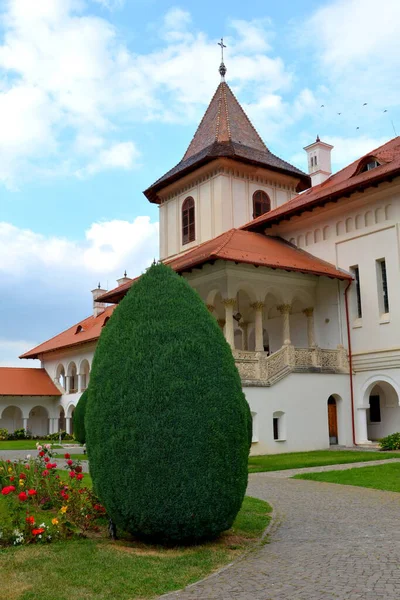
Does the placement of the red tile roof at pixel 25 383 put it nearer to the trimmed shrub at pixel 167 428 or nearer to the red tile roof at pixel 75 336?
the red tile roof at pixel 75 336

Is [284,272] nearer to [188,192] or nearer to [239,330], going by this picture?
[239,330]

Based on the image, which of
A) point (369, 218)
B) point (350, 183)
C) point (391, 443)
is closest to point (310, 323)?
point (369, 218)

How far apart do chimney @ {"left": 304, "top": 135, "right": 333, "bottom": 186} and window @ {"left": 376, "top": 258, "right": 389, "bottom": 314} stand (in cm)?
1024

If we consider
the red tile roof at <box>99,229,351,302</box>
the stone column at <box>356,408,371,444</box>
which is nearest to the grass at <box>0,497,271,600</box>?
the red tile roof at <box>99,229,351,302</box>

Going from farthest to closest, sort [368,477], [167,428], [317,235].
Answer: [317,235] < [368,477] < [167,428]

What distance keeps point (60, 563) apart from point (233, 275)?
1596 cm

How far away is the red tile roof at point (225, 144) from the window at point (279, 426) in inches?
551

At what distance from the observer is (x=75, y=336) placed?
43094 millimetres

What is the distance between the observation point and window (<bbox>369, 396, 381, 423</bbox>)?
22.9 meters

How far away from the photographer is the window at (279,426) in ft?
67.1

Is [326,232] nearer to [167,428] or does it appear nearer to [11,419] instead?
[167,428]

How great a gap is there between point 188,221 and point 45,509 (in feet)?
79.7

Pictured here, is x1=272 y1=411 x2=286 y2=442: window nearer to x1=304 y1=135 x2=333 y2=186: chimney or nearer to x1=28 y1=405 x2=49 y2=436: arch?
x1=304 y1=135 x2=333 y2=186: chimney

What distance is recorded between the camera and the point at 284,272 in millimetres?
22688
